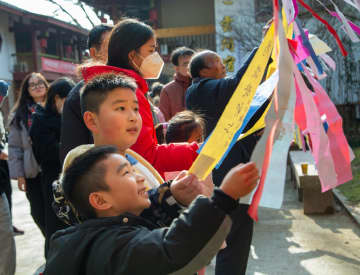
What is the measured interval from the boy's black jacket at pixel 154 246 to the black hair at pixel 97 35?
4.75 ft

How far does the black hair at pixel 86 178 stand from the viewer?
1.27 meters

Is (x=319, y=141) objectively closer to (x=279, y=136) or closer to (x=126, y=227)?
(x=279, y=136)

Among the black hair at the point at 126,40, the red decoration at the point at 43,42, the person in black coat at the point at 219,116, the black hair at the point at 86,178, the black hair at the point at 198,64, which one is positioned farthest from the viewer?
the red decoration at the point at 43,42

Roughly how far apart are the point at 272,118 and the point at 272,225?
12.4ft

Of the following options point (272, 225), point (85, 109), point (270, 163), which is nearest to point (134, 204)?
point (270, 163)

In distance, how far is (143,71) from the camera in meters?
2.04

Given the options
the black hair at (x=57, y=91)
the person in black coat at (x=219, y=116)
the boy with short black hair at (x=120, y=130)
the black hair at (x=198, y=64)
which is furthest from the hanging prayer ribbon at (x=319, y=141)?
the black hair at (x=57, y=91)

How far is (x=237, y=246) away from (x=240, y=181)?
1.60 metres

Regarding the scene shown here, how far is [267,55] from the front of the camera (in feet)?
4.01

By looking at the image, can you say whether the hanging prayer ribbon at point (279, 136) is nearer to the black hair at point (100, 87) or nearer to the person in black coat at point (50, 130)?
the black hair at point (100, 87)

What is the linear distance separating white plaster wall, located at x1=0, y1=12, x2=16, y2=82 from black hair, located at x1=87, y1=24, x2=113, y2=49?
64.8 feet

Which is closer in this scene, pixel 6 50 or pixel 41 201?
pixel 41 201

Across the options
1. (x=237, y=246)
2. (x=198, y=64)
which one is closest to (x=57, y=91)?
(x=198, y=64)

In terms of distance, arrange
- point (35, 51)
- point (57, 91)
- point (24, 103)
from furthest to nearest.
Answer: point (35, 51), point (24, 103), point (57, 91)
